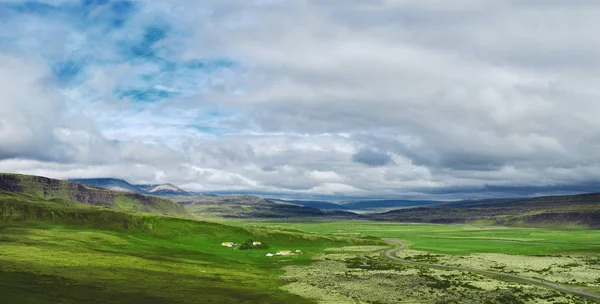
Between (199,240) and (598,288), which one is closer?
(598,288)

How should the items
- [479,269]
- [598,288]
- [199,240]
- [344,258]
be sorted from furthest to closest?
[199,240] < [344,258] < [479,269] < [598,288]

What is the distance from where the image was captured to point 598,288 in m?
85.3

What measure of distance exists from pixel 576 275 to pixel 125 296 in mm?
102993

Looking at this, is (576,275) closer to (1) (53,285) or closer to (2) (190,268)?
(2) (190,268)

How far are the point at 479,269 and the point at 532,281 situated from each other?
67.8 feet

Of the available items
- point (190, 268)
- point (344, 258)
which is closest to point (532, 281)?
point (344, 258)

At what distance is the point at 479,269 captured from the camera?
11406 cm

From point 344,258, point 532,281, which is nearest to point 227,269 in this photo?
point 344,258

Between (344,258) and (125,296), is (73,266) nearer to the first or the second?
(125,296)

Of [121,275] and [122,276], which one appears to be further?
[121,275]

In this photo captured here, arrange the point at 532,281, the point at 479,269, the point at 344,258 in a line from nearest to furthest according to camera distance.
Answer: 1. the point at 532,281
2. the point at 479,269
3. the point at 344,258

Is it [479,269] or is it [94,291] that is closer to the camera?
[94,291]

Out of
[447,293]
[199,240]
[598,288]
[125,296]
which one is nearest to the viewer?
[125,296]

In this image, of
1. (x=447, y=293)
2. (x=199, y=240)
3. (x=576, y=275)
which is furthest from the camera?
(x=199, y=240)
